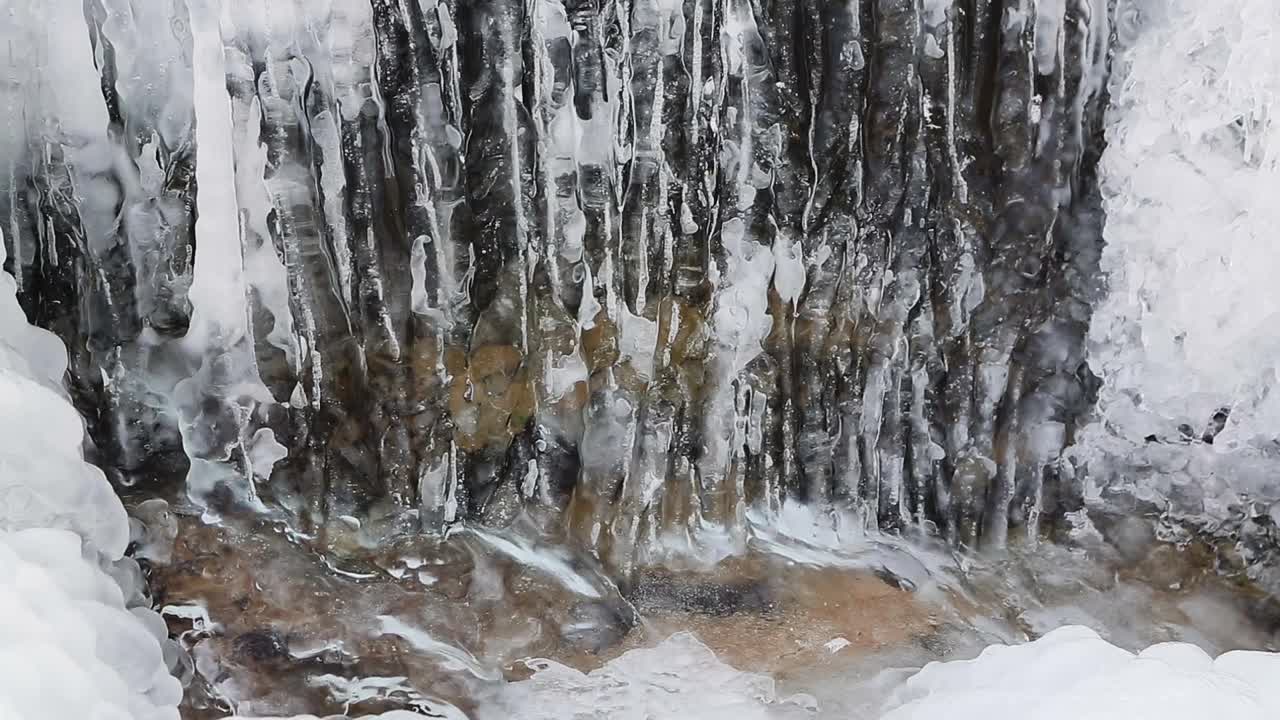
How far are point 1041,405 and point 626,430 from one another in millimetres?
1007

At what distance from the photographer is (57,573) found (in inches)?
66.7

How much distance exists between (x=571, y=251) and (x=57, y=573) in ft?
4.04

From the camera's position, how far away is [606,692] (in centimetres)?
229

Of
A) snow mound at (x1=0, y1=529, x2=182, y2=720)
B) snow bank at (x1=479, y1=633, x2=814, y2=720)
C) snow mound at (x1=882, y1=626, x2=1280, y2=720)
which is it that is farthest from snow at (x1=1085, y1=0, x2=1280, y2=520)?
snow mound at (x1=0, y1=529, x2=182, y2=720)

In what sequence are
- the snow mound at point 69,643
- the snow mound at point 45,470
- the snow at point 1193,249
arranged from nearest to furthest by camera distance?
the snow mound at point 69,643 → the snow mound at point 45,470 → the snow at point 1193,249

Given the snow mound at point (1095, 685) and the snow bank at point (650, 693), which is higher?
the snow mound at point (1095, 685)

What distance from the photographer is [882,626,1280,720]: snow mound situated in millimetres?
1542

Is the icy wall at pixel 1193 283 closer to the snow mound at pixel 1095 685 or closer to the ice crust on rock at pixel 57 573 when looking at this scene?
the snow mound at pixel 1095 685

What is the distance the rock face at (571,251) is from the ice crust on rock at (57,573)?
1.16 feet

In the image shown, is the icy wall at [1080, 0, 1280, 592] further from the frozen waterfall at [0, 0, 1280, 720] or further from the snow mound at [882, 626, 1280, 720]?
the snow mound at [882, 626, 1280, 720]

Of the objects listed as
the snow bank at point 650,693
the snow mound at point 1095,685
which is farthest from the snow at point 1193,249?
the snow bank at point 650,693

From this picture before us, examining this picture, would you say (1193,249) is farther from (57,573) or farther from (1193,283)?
(57,573)

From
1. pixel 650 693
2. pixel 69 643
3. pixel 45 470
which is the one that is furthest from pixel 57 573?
pixel 650 693

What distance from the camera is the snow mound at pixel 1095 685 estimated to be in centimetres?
154
